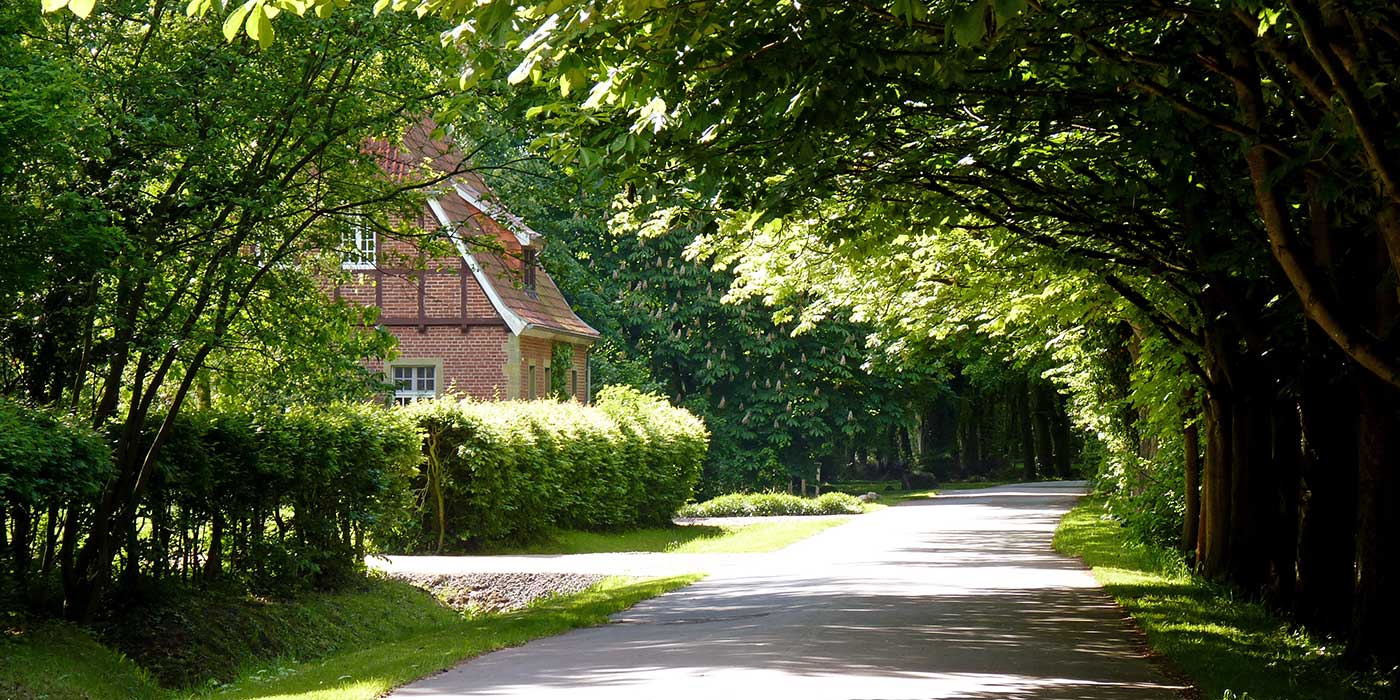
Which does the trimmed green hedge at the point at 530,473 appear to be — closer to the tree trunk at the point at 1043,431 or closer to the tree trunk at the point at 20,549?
the tree trunk at the point at 20,549

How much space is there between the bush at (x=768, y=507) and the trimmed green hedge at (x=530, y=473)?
5.13m

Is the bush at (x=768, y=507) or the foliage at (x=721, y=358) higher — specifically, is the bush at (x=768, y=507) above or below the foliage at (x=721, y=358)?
below

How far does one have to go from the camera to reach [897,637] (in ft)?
42.9

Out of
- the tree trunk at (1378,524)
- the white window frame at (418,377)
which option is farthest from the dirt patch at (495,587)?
the white window frame at (418,377)

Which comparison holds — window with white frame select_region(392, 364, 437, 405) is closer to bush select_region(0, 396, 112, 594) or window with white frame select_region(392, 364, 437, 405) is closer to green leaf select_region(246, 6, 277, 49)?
bush select_region(0, 396, 112, 594)

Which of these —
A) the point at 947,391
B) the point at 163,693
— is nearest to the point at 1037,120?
the point at 163,693

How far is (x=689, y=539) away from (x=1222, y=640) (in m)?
17.2

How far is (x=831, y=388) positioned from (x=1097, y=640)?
38.1 metres

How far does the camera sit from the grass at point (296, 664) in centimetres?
1113

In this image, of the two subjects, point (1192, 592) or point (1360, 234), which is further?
point (1192, 592)

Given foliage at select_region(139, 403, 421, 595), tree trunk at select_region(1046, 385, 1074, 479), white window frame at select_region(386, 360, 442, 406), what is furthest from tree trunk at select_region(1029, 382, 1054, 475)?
foliage at select_region(139, 403, 421, 595)

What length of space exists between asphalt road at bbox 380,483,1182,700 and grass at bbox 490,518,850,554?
3.31 m

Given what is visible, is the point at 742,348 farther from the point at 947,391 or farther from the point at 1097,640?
the point at 1097,640

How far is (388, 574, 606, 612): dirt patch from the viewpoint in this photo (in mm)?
19109
